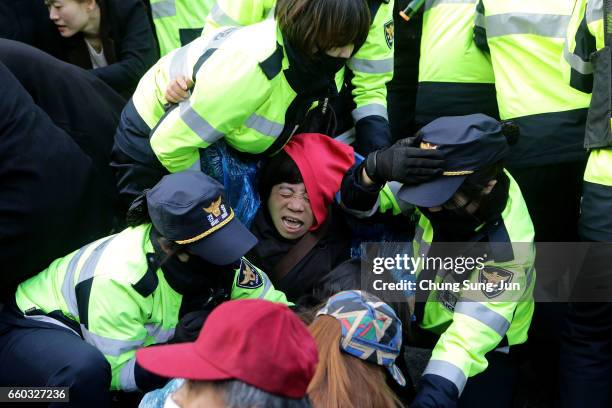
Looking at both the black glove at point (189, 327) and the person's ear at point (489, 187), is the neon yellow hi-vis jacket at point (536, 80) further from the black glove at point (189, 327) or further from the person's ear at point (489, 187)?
the black glove at point (189, 327)

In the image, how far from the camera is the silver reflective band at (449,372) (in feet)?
8.13

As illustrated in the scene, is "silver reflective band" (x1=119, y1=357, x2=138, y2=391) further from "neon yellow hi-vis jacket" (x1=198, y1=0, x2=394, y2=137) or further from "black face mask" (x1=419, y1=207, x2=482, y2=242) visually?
"neon yellow hi-vis jacket" (x1=198, y1=0, x2=394, y2=137)

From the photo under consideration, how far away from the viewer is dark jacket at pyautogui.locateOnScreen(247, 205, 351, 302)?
302 centimetres

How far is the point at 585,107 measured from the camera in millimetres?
2902

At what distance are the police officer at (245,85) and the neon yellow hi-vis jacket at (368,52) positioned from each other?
0.26 meters

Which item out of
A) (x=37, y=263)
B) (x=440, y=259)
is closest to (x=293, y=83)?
(x=440, y=259)

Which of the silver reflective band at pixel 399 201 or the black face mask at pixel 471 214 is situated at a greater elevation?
the black face mask at pixel 471 214

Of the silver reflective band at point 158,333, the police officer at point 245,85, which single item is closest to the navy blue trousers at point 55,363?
the silver reflective band at point 158,333

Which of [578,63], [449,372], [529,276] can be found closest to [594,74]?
[578,63]

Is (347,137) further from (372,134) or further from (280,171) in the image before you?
(280,171)

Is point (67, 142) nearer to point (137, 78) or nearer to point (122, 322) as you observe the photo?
point (122, 322)

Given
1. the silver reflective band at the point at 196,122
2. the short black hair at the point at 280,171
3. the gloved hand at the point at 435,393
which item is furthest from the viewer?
the short black hair at the point at 280,171

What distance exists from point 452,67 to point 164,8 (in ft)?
5.21

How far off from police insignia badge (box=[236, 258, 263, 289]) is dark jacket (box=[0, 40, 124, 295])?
0.61m
